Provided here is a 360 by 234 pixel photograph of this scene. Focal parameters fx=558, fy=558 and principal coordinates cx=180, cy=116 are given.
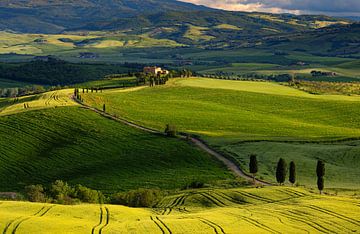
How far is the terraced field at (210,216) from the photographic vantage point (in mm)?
47869

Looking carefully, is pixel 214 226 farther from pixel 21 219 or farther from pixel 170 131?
pixel 170 131

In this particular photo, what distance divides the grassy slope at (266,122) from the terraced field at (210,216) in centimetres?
2540

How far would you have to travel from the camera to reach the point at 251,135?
135375 mm

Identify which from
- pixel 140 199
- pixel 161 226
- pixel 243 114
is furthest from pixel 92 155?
pixel 161 226

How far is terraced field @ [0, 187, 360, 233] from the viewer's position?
1885 inches

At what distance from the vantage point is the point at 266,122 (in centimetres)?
15825

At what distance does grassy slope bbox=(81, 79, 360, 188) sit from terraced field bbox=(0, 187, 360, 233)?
2540 cm

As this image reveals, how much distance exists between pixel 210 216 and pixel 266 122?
10604 cm

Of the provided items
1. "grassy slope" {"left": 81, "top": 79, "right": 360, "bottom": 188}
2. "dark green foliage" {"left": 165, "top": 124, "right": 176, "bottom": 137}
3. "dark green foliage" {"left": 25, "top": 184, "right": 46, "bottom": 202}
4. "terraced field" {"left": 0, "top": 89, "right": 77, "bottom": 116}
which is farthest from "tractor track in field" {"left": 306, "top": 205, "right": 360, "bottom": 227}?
"terraced field" {"left": 0, "top": 89, "right": 77, "bottom": 116}

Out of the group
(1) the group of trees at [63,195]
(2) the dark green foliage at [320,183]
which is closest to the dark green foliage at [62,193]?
(1) the group of trees at [63,195]

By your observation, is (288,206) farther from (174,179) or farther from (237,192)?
(174,179)

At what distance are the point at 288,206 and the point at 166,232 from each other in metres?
19.9

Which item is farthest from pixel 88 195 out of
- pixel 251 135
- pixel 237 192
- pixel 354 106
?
pixel 354 106

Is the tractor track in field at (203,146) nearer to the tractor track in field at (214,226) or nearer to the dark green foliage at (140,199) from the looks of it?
the dark green foliage at (140,199)
